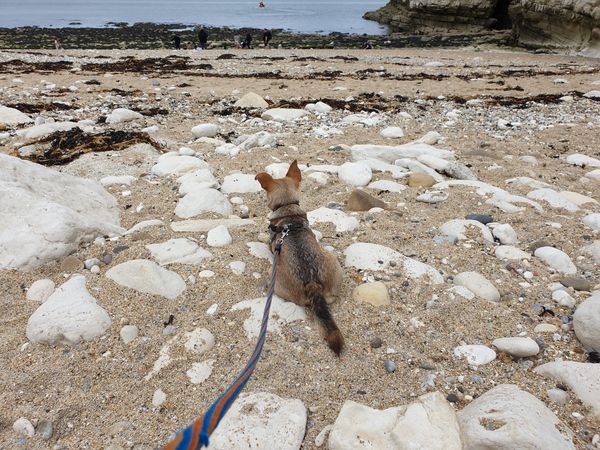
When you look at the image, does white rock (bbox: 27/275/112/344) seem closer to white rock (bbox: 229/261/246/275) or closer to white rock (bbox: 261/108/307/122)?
white rock (bbox: 229/261/246/275)

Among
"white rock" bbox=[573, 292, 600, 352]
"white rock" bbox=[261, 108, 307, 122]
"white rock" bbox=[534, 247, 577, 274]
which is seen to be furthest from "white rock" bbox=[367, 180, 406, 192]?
"white rock" bbox=[261, 108, 307, 122]

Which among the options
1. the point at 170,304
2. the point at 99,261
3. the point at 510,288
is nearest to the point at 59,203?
the point at 99,261

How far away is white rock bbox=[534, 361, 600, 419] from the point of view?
2.77m

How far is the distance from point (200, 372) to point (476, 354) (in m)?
2.04

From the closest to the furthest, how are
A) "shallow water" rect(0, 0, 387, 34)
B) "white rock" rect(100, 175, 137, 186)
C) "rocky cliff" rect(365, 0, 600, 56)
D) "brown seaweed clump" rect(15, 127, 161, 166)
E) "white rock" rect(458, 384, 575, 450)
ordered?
"white rock" rect(458, 384, 575, 450)
"white rock" rect(100, 175, 137, 186)
"brown seaweed clump" rect(15, 127, 161, 166)
"rocky cliff" rect(365, 0, 600, 56)
"shallow water" rect(0, 0, 387, 34)

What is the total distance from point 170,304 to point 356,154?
4659 mm

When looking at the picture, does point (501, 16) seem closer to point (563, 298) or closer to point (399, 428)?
point (563, 298)

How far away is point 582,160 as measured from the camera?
7.53 meters

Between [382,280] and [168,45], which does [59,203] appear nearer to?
[382,280]

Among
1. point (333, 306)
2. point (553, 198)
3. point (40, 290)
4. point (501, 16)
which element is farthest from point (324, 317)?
point (501, 16)

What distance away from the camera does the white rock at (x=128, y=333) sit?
343cm

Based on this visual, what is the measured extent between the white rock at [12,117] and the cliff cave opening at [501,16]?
49.1 m

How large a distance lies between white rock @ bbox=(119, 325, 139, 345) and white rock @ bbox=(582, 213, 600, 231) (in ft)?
16.7

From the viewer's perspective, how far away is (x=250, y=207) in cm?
576
